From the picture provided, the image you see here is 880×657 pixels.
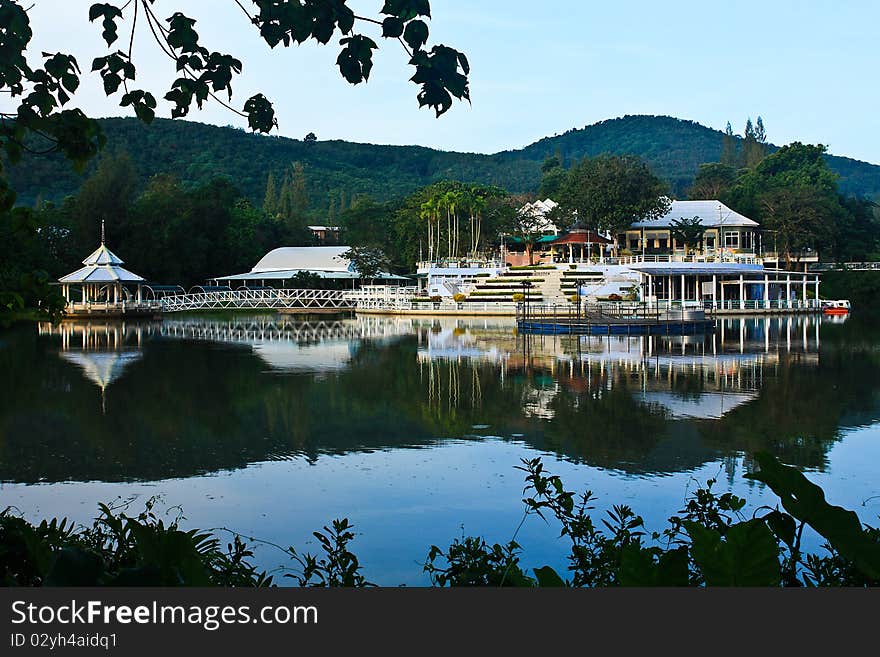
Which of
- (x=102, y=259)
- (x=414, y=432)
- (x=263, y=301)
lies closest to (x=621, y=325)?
(x=414, y=432)

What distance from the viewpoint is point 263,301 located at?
49500mm

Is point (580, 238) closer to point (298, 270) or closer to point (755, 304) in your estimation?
point (755, 304)

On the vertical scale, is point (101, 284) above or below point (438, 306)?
above

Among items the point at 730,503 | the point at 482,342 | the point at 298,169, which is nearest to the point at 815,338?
the point at 482,342

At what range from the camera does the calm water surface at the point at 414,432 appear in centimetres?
775

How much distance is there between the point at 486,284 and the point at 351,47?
43.8 m

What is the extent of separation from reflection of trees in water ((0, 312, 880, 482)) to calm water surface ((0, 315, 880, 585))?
0.05m

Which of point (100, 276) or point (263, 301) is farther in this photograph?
point (263, 301)

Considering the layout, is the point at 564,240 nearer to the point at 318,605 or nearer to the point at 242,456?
the point at 242,456

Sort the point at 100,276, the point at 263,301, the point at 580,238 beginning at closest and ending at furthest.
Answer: the point at 100,276, the point at 263,301, the point at 580,238

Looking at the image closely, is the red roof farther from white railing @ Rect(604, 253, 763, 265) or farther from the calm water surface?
the calm water surface

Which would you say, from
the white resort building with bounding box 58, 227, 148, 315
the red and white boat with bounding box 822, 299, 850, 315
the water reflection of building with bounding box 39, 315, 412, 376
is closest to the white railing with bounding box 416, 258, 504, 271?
the water reflection of building with bounding box 39, 315, 412, 376

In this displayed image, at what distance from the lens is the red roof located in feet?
163

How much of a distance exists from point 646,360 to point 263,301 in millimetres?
32195
